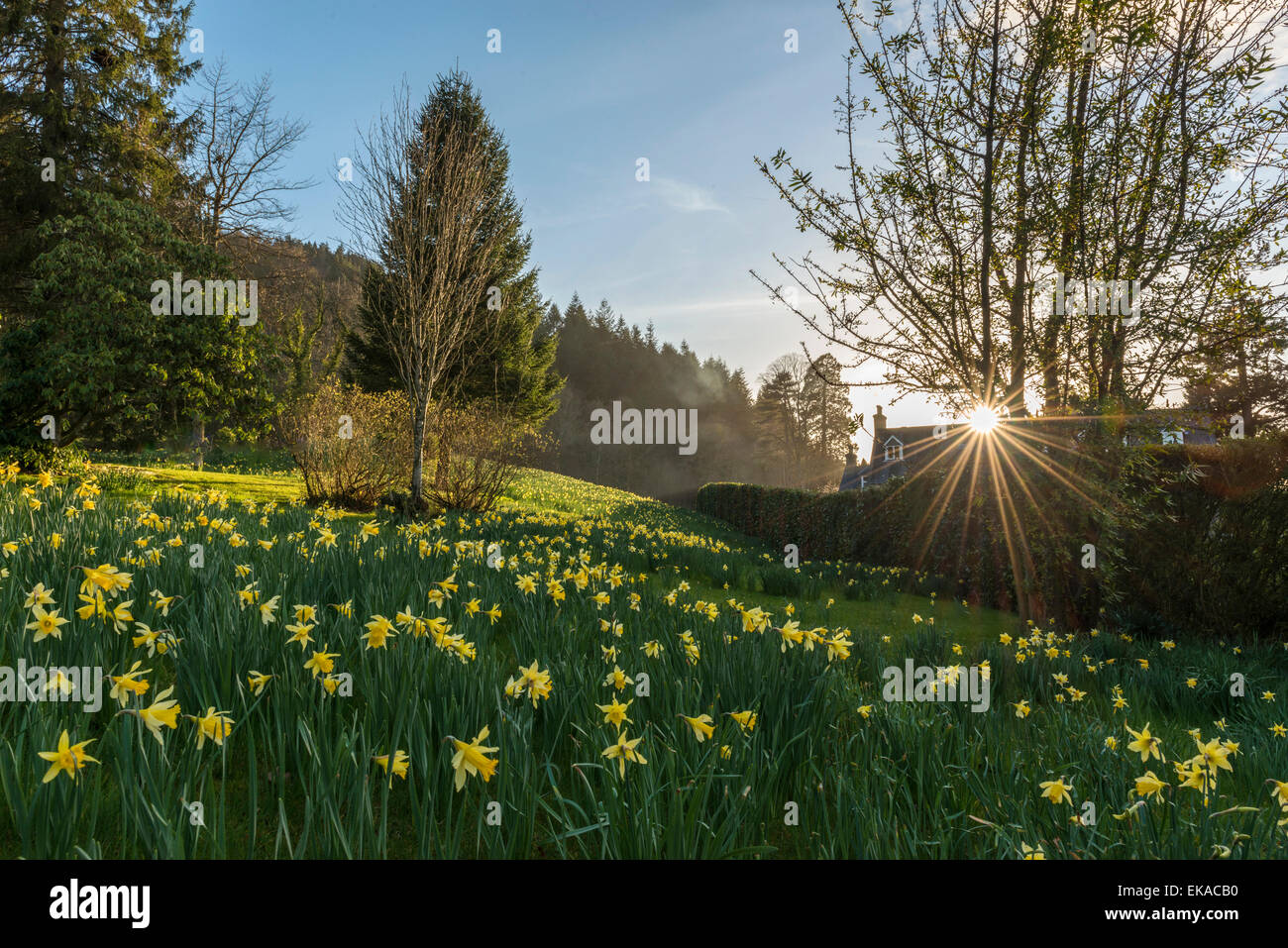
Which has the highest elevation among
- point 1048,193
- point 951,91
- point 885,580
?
point 951,91

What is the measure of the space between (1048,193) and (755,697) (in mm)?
4683

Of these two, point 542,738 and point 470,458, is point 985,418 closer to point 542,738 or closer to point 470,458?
point 542,738

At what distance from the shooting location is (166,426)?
36.8ft

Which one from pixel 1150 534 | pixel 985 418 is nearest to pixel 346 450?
pixel 985 418

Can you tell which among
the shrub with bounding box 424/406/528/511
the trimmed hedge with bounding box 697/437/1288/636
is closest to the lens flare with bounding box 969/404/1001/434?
the trimmed hedge with bounding box 697/437/1288/636

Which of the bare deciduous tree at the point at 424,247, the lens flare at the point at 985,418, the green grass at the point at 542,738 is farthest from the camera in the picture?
the bare deciduous tree at the point at 424,247

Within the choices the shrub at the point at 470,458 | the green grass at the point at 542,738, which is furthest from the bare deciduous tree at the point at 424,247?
the green grass at the point at 542,738

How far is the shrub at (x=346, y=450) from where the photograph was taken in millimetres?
9930

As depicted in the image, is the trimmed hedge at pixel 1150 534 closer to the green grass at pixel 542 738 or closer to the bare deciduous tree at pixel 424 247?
the green grass at pixel 542 738

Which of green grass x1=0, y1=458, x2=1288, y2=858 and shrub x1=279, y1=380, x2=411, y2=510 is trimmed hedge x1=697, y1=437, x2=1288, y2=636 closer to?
green grass x1=0, y1=458, x2=1288, y2=858

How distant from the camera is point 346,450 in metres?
10.1
